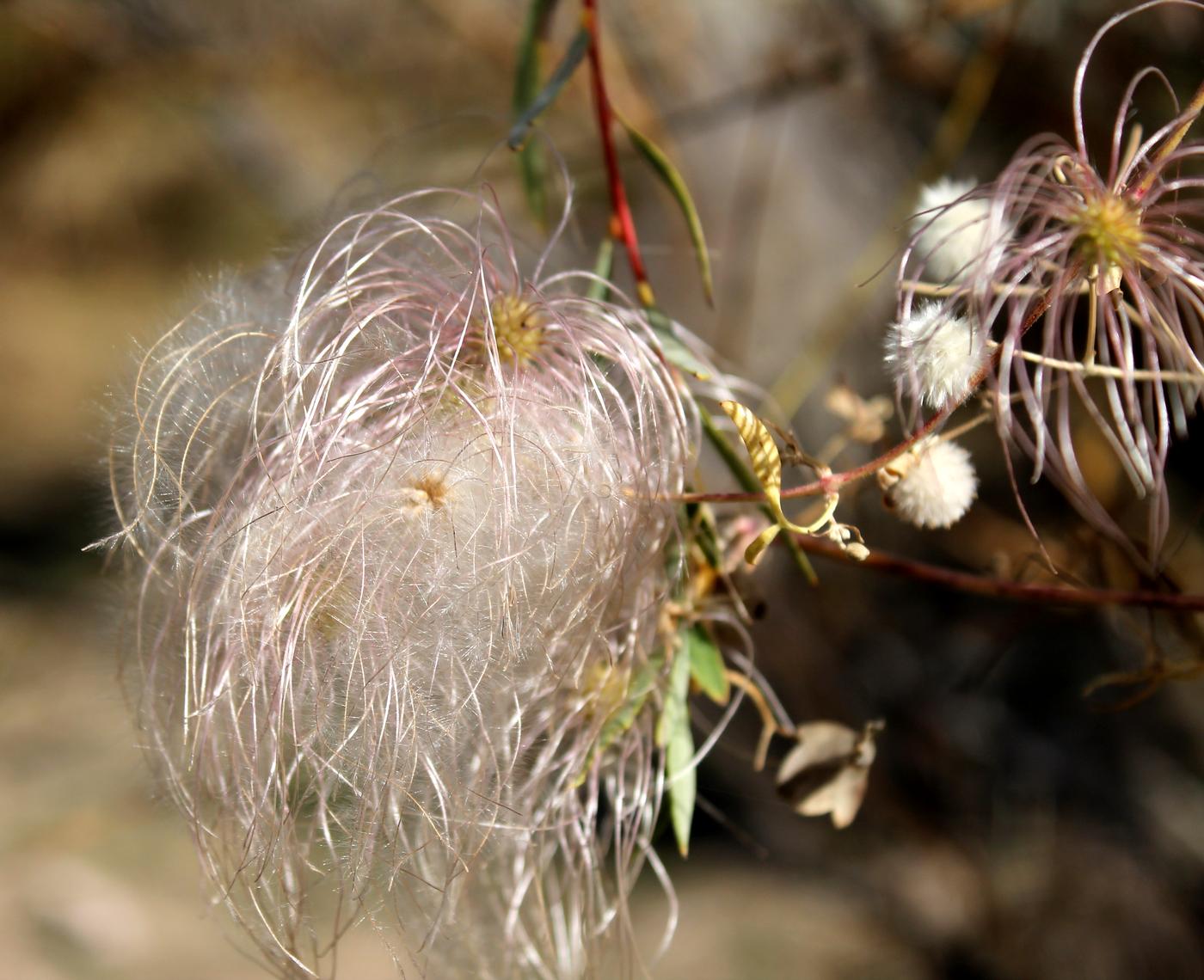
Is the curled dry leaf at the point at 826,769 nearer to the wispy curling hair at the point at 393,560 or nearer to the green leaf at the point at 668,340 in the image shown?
the wispy curling hair at the point at 393,560

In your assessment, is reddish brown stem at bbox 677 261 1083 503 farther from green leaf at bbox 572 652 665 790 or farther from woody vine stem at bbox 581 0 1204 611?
green leaf at bbox 572 652 665 790

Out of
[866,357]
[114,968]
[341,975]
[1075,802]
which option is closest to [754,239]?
[866,357]

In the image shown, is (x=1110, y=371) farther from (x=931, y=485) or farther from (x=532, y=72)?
(x=532, y=72)

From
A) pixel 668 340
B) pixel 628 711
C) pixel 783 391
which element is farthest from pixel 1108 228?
pixel 783 391

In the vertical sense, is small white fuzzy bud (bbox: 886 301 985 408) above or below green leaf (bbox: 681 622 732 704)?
above

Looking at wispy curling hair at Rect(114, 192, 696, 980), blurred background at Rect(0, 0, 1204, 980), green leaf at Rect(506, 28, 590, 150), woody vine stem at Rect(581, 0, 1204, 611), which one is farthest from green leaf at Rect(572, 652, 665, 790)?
blurred background at Rect(0, 0, 1204, 980)

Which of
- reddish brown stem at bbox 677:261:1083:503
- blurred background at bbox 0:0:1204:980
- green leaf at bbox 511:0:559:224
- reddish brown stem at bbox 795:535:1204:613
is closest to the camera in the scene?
reddish brown stem at bbox 677:261:1083:503
